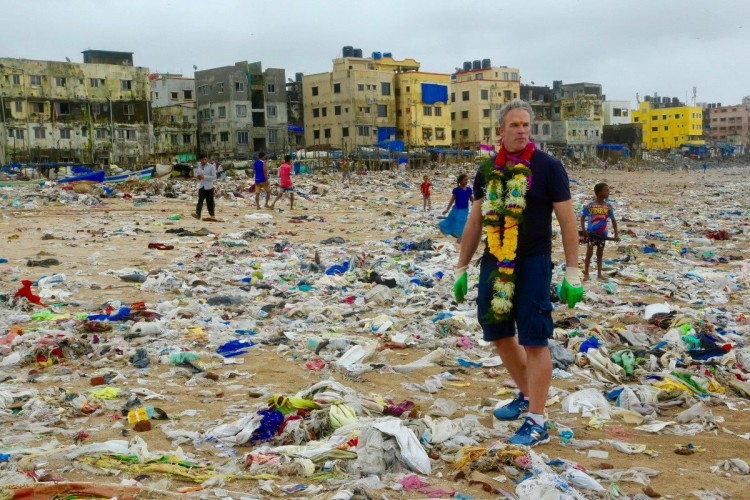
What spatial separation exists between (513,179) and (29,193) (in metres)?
24.0

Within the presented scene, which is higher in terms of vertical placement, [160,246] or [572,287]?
[572,287]

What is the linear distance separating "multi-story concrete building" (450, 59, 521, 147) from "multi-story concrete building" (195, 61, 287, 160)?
19.2m

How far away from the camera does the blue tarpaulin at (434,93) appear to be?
64.8 metres

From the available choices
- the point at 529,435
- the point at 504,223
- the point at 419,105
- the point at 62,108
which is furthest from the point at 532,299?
the point at 419,105

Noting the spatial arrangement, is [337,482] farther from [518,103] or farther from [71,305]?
[71,305]

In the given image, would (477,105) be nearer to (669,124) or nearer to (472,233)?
(669,124)

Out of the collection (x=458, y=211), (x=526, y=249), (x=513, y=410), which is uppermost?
(x=526, y=249)

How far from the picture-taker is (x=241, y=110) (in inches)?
2301

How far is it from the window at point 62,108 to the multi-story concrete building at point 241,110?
1118 centimetres

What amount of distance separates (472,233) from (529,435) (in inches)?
47.3

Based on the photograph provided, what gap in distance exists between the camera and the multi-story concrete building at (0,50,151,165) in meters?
49.8

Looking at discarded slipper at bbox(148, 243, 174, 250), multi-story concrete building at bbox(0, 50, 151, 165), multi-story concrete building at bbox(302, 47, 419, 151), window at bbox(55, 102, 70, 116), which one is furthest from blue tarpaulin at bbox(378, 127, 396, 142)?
discarded slipper at bbox(148, 243, 174, 250)

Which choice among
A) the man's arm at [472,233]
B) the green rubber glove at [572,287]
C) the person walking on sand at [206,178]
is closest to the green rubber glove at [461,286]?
the man's arm at [472,233]

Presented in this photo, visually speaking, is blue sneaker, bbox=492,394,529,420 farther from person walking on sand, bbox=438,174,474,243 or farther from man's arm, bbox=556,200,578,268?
person walking on sand, bbox=438,174,474,243
